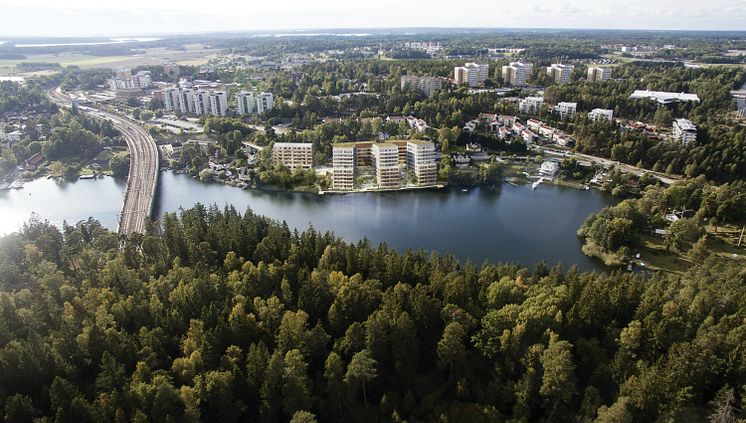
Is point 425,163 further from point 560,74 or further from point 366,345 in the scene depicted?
point 560,74

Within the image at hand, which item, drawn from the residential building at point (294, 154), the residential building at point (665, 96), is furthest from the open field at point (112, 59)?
the residential building at point (665, 96)

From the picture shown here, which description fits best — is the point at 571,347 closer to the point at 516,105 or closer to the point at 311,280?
the point at 311,280

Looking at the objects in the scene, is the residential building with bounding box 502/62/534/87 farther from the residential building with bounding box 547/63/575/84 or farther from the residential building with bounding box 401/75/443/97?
the residential building with bounding box 401/75/443/97

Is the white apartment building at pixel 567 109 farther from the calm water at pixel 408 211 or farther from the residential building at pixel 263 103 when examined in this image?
the residential building at pixel 263 103

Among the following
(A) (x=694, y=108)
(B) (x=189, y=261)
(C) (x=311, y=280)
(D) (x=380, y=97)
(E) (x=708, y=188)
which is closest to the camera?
(C) (x=311, y=280)

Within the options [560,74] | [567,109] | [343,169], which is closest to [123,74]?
[343,169]

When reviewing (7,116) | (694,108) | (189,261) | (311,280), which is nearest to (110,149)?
(7,116)

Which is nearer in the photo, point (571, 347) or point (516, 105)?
point (571, 347)
